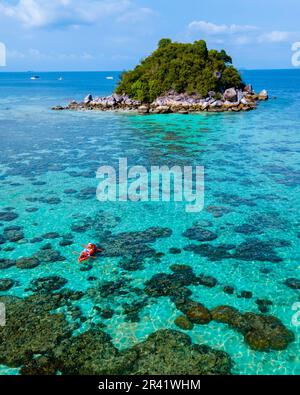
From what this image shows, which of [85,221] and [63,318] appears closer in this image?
[63,318]

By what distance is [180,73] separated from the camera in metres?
92.6

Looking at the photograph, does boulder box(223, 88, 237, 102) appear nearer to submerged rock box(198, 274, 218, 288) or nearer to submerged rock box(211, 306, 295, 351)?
submerged rock box(198, 274, 218, 288)

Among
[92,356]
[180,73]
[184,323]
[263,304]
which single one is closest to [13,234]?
[92,356]

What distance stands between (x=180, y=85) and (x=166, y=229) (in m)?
74.6

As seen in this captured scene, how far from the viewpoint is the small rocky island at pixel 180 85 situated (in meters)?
90.0

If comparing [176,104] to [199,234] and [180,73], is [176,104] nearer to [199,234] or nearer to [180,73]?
[180,73]

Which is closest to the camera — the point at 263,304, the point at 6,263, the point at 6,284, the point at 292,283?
the point at 263,304

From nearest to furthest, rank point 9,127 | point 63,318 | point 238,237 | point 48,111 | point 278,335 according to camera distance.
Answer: point 278,335 → point 63,318 → point 238,237 → point 9,127 → point 48,111

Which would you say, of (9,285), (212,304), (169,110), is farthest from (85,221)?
(169,110)

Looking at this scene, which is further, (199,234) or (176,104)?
(176,104)

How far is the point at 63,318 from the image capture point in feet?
54.6

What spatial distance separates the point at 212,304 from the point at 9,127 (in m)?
62.2

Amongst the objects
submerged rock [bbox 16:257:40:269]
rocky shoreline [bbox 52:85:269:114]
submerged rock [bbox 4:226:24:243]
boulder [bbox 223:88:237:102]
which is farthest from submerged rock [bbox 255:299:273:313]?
boulder [bbox 223:88:237:102]
